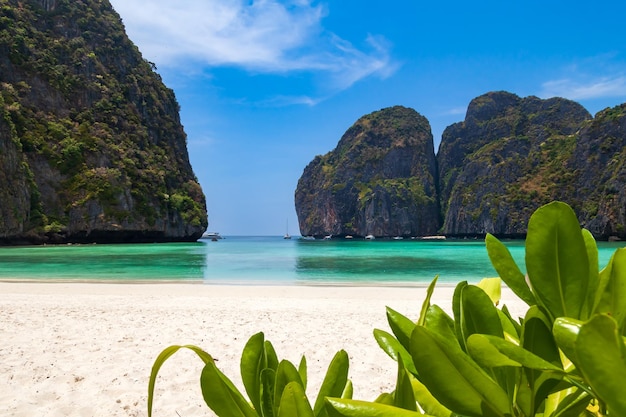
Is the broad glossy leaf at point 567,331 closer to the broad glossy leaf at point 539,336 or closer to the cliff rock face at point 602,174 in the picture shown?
the broad glossy leaf at point 539,336

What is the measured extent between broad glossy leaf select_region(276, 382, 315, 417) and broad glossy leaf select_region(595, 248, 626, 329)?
0.99ft

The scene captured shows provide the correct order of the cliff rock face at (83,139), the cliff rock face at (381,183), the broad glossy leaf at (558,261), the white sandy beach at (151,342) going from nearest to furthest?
the broad glossy leaf at (558,261) < the white sandy beach at (151,342) < the cliff rock face at (83,139) < the cliff rock face at (381,183)

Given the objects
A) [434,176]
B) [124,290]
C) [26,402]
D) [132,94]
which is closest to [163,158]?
[132,94]

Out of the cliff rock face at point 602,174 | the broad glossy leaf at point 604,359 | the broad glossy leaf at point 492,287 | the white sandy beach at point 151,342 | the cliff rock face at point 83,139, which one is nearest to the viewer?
the broad glossy leaf at point 604,359

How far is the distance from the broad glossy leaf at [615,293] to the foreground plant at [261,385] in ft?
1.01

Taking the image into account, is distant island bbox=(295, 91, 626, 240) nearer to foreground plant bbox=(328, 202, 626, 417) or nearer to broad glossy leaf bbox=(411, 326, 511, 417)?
foreground plant bbox=(328, 202, 626, 417)

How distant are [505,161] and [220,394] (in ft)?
301

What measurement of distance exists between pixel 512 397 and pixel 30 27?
61737mm

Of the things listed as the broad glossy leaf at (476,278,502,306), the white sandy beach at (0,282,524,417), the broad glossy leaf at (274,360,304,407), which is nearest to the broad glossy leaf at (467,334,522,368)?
the broad glossy leaf at (274,360,304,407)

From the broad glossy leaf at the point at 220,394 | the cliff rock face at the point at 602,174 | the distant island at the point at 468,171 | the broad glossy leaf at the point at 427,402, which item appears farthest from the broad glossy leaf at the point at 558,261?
the distant island at the point at 468,171

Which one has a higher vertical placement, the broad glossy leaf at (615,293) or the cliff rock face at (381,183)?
the cliff rock face at (381,183)

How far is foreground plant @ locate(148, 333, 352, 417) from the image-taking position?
16.8 inches

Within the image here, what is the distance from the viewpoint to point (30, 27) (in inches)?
1929

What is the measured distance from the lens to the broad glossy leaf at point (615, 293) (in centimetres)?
42
